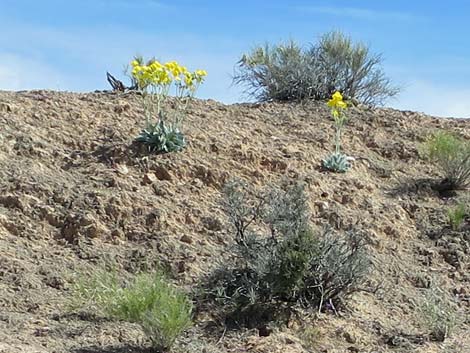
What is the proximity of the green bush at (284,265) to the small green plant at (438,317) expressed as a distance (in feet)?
1.82

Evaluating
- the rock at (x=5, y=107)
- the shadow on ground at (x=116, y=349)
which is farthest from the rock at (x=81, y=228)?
the rock at (x=5, y=107)

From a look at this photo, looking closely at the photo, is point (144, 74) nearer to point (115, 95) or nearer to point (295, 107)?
point (115, 95)

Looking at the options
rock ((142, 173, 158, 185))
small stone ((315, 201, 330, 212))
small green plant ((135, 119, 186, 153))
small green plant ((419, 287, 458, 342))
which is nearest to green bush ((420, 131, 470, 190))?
→ small stone ((315, 201, 330, 212))

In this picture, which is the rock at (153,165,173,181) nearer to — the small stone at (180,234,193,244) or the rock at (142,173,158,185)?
the rock at (142,173,158,185)

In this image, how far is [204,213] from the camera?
7.66 meters

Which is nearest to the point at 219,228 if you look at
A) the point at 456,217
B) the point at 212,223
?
the point at 212,223

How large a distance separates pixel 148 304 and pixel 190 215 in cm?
184

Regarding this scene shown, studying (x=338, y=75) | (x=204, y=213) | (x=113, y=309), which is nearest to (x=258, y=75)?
(x=338, y=75)

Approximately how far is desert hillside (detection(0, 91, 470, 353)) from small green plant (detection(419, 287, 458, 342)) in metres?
0.06

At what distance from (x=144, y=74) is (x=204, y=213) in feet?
4.85

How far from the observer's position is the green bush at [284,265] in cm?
650

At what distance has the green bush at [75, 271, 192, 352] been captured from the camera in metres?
5.67

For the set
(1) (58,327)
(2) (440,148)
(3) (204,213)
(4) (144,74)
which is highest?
(4) (144,74)

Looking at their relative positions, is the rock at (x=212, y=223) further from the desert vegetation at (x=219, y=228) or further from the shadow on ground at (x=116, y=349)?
the shadow on ground at (x=116, y=349)
